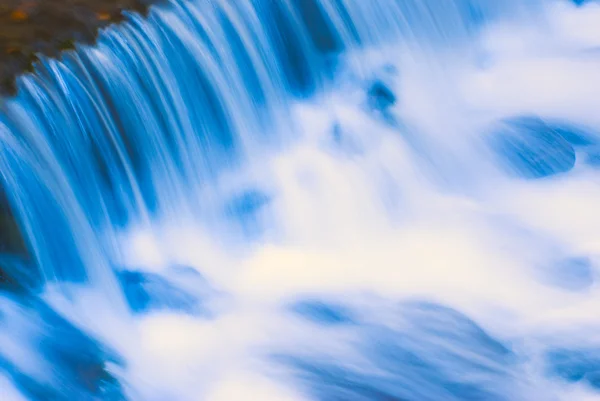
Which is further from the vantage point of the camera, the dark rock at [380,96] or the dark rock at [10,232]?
the dark rock at [380,96]

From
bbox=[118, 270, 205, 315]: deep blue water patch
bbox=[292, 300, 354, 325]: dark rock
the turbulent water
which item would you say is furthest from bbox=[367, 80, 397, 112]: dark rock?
bbox=[118, 270, 205, 315]: deep blue water patch

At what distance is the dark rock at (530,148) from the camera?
180 inches

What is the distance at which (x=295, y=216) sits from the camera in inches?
172

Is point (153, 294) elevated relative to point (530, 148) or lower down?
lower down

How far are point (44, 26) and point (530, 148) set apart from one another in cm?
274

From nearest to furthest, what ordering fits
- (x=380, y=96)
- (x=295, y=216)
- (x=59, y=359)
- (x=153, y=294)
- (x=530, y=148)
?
(x=59, y=359)
(x=153, y=294)
(x=295, y=216)
(x=530, y=148)
(x=380, y=96)

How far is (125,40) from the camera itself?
407 cm

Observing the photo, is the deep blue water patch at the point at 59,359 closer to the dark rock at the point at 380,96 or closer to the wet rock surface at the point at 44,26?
the wet rock surface at the point at 44,26

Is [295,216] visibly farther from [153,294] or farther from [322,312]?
[153,294]

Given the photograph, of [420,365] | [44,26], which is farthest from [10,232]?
[420,365]

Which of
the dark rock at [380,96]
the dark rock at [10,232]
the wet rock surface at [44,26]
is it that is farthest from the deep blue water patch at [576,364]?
the wet rock surface at [44,26]

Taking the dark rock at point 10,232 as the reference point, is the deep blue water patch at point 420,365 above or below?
above

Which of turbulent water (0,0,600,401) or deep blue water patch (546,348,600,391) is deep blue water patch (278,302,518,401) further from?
deep blue water patch (546,348,600,391)

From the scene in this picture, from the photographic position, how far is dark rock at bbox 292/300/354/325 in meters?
3.91
